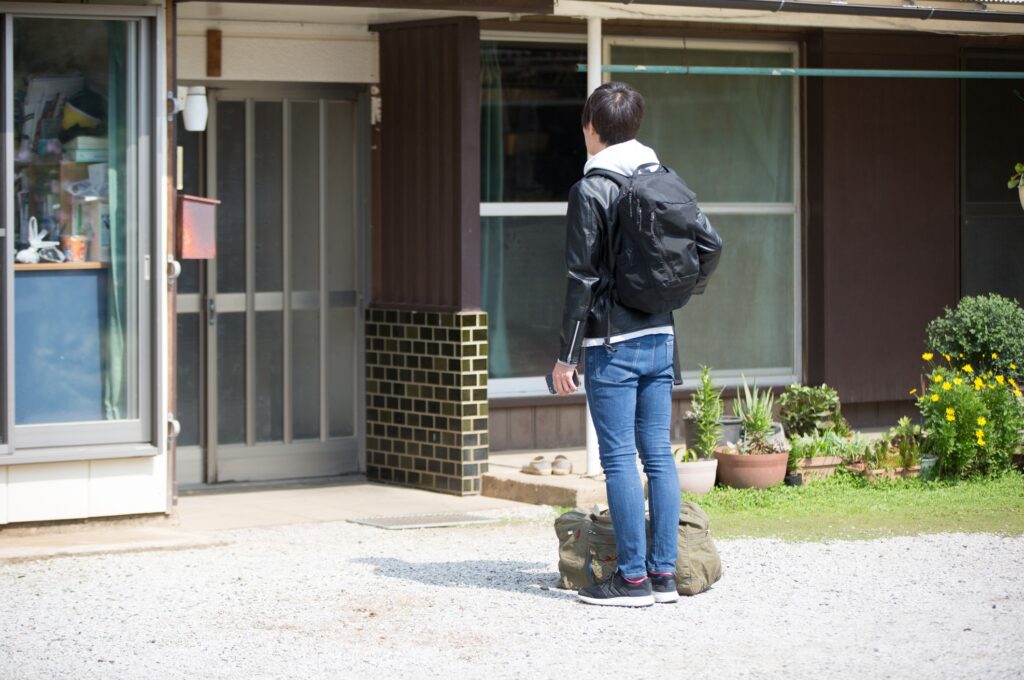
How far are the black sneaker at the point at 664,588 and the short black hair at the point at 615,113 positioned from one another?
66.7 inches

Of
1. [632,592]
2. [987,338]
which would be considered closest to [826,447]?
[987,338]

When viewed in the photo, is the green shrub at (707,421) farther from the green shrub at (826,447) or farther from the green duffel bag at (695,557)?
the green duffel bag at (695,557)

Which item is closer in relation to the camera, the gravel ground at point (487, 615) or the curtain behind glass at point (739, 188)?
the gravel ground at point (487, 615)

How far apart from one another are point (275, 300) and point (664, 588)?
4.16 metres

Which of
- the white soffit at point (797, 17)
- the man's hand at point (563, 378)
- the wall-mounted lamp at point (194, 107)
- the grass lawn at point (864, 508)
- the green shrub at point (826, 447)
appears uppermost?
the white soffit at point (797, 17)

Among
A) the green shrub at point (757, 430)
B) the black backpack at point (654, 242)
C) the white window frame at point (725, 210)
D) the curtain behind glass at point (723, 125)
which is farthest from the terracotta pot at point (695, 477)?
the black backpack at point (654, 242)

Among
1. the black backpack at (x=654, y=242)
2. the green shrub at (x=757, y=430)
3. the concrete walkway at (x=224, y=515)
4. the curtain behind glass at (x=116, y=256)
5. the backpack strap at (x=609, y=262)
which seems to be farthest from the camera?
the green shrub at (x=757, y=430)

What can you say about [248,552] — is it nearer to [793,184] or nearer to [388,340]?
[388,340]

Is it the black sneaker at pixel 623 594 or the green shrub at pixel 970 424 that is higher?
the green shrub at pixel 970 424

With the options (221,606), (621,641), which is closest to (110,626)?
(221,606)

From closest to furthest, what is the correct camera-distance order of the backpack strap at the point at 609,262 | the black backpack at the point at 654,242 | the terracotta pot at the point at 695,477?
the black backpack at the point at 654,242, the backpack strap at the point at 609,262, the terracotta pot at the point at 695,477

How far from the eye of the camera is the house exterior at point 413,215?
7527 mm

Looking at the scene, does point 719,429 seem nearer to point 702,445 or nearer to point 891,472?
point 702,445

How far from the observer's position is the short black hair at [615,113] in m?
6.02
